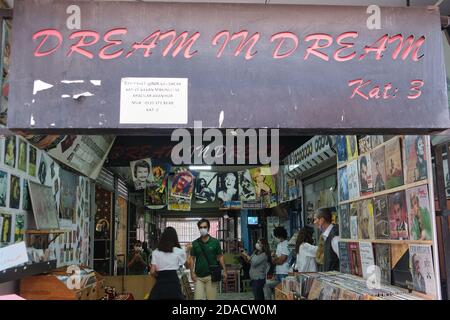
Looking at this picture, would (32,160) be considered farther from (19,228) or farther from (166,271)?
(166,271)

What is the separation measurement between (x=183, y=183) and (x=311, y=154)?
169 inches

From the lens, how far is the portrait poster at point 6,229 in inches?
134

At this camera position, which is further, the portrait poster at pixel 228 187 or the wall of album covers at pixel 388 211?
the portrait poster at pixel 228 187

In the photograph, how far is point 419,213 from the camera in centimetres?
257

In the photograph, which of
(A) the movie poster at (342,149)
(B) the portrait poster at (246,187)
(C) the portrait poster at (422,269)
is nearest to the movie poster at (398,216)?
(C) the portrait poster at (422,269)

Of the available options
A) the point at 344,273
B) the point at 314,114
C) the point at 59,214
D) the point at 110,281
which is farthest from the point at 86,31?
the point at 110,281

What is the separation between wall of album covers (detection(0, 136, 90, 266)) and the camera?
3.54 meters

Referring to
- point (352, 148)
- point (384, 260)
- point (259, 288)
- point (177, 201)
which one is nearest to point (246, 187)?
point (177, 201)

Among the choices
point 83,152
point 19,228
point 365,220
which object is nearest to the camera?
point 365,220

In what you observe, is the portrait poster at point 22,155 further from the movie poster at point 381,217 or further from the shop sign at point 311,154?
the shop sign at point 311,154

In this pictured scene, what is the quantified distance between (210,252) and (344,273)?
2.83 metres

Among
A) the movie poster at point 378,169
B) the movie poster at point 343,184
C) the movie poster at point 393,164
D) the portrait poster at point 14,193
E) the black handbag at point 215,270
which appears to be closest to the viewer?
the movie poster at point 393,164

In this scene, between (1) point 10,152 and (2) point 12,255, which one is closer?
(2) point 12,255

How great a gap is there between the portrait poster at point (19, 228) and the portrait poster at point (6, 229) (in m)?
0.15
